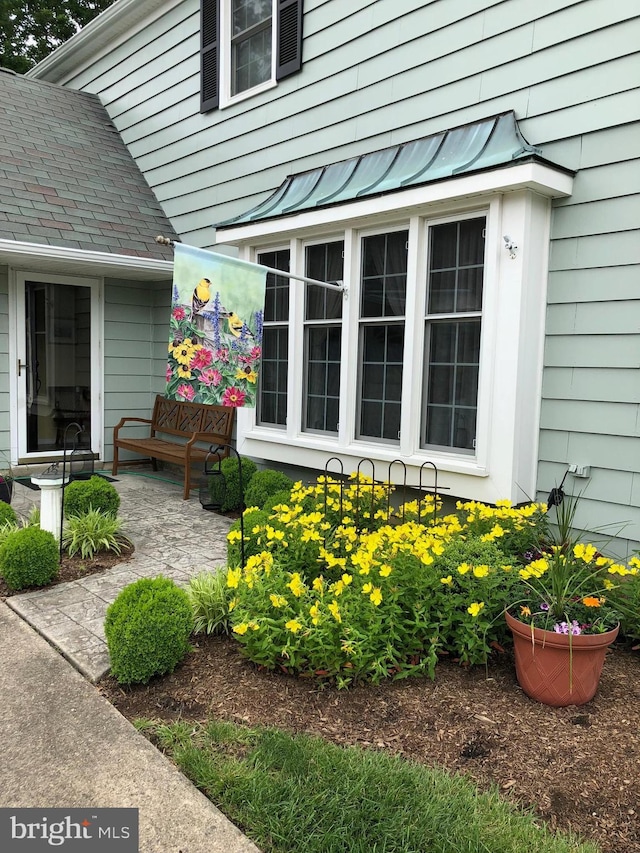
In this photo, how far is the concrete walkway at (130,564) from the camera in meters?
3.48

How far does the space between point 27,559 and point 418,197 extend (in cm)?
357

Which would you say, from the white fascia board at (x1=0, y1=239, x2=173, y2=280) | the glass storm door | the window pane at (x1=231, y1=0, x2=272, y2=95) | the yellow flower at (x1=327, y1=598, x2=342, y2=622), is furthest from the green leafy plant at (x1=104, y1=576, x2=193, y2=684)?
the window pane at (x1=231, y1=0, x2=272, y2=95)

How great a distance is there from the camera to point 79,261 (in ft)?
22.8

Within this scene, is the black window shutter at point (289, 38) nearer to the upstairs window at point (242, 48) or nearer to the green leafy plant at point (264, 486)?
the upstairs window at point (242, 48)

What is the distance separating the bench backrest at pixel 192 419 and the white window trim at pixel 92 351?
0.70 m

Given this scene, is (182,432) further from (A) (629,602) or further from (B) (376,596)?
(A) (629,602)

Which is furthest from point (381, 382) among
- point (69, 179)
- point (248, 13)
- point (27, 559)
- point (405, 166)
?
point (69, 179)

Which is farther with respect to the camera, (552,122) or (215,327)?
(215,327)

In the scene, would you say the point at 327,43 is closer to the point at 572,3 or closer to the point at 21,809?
the point at 572,3

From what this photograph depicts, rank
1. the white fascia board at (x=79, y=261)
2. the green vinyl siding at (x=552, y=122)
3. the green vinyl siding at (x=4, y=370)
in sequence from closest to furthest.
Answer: the green vinyl siding at (x=552, y=122), the white fascia board at (x=79, y=261), the green vinyl siding at (x=4, y=370)

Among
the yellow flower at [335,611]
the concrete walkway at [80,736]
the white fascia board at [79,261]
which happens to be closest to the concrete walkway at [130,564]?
the concrete walkway at [80,736]

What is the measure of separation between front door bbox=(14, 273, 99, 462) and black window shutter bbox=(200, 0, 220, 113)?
8.42 ft

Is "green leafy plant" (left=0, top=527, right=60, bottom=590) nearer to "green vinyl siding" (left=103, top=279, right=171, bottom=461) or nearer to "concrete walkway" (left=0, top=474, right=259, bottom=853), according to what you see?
"concrete walkway" (left=0, top=474, right=259, bottom=853)

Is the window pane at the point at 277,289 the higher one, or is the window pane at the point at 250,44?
the window pane at the point at 250,44
